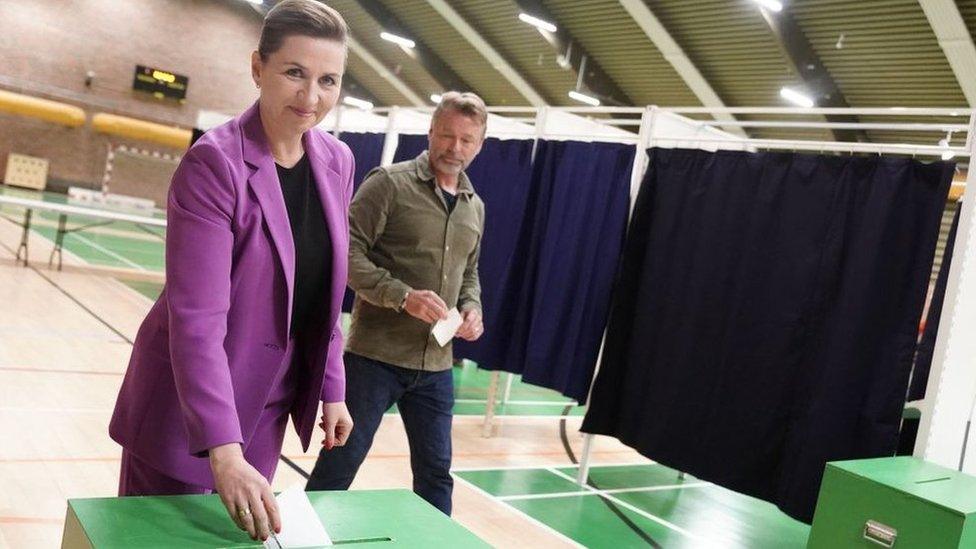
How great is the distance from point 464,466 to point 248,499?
362cm

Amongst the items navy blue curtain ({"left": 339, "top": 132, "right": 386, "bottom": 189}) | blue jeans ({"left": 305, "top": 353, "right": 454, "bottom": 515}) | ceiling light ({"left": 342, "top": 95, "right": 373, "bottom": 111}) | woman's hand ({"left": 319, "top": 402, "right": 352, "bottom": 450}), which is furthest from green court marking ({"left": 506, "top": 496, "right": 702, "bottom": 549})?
ceiling light ({"left": 342, "top": 95, "right": 373, "bottom": 111})

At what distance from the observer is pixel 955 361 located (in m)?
3.30

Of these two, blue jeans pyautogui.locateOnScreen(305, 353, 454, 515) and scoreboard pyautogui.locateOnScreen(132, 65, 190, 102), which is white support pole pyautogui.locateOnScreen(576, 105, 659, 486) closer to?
blue jeans pyautogui.locateOnScreen(305, 353, 454, 515)

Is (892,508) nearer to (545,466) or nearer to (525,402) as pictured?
(545,466)

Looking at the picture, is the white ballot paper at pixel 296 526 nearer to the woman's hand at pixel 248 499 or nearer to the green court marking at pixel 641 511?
the woman's hand at pixel 248 499

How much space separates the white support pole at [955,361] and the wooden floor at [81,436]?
162 cm

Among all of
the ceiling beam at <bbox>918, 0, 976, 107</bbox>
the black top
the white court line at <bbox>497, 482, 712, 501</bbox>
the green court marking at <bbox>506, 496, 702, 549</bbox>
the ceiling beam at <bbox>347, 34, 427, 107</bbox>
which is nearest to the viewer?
the black top

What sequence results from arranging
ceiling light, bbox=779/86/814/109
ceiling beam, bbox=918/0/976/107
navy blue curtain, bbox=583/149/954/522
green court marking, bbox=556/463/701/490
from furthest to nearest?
ceiling light, bbox=779/86/814/109 < ceiling beam, bbox=918/0/976/107 < green court marking, bbox=556/463/701/490 < navy blue curtain, bbox=583/149/954/522

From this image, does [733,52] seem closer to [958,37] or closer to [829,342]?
[958,37]

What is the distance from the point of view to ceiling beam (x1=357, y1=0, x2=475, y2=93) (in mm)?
16016

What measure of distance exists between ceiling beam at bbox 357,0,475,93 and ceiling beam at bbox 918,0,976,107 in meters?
9.39

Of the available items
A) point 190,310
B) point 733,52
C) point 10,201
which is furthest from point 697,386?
point 733,52

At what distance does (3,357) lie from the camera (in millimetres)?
4996

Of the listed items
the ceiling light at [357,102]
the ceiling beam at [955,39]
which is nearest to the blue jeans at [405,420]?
the ceiling beam at [955,39]
